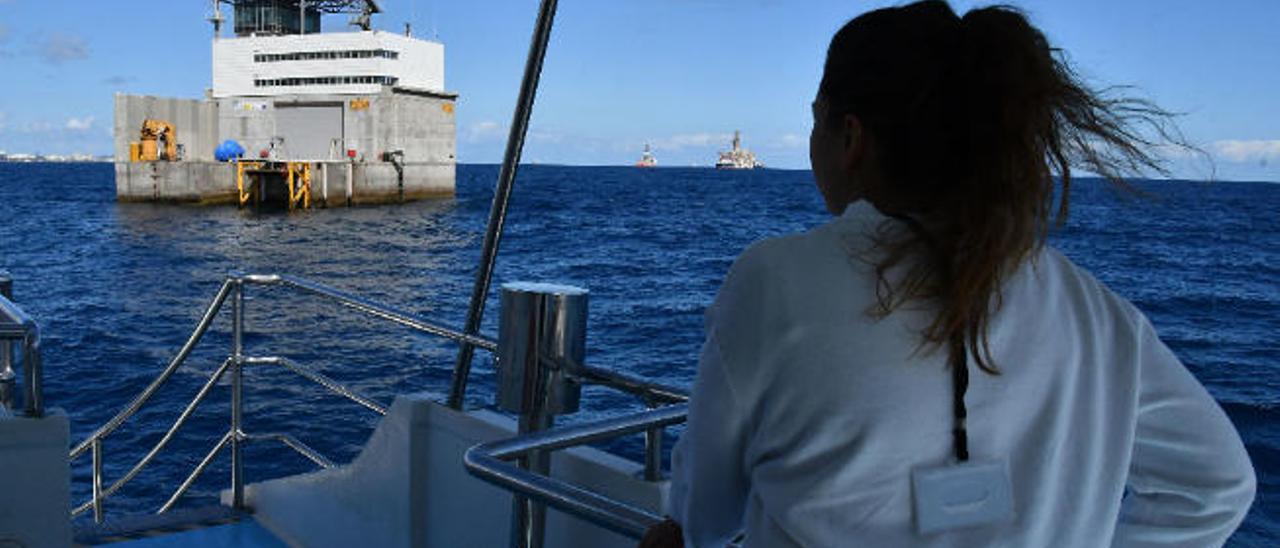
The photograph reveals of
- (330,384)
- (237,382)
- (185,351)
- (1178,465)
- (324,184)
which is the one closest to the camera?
(1178,465)

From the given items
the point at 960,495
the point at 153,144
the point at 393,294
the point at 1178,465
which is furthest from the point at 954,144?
the point at 153,144

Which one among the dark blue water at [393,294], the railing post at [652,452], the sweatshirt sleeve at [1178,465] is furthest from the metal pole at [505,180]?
the sweatshirt sleeve at [1178,465]

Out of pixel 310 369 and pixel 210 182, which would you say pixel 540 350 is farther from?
pixel 210 182

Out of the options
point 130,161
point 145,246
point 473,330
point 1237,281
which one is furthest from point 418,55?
point 473,330

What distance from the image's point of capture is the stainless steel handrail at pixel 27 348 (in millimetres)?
2410

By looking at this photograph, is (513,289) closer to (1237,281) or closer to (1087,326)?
(1087,326)

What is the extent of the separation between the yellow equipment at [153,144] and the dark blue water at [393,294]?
2663 mm

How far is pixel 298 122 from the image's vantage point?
171 ft

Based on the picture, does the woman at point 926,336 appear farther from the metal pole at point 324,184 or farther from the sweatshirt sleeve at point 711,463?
the metal pole at point 324,184

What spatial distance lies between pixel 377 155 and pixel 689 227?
704 inches

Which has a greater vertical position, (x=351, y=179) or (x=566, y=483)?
(x=566, y=483)

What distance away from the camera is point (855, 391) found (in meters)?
0.84

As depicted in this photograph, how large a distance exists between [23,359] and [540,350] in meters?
1.23

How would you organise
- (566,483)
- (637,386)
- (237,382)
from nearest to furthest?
(566,483), (637,386), (237,382)
